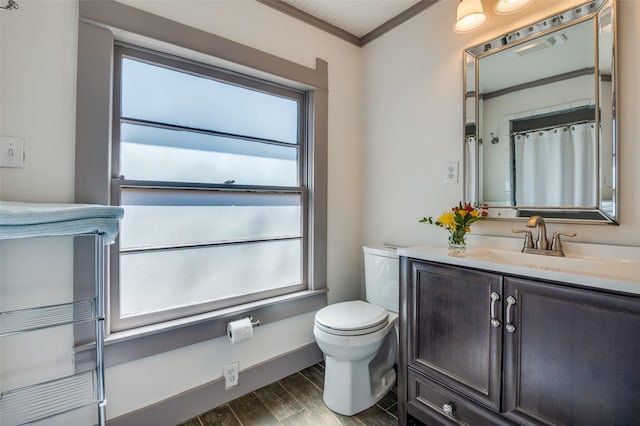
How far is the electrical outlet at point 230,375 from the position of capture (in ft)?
5.36

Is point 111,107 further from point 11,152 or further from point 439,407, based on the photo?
point 439,407

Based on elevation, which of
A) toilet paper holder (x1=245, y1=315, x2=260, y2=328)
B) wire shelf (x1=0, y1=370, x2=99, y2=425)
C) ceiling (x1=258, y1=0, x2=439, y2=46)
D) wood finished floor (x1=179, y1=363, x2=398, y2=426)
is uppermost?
ceiling (x1=258, y1=0, x2=439, y2=46)

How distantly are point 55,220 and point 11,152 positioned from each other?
0.47 m

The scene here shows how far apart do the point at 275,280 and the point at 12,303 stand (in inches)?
48.5

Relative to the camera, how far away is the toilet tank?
1.80 meters

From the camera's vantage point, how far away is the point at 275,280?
1956mm

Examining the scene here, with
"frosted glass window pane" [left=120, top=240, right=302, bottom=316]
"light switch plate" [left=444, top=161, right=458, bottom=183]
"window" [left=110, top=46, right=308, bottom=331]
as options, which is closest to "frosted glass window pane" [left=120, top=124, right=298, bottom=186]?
"window" [left=110, top=46, right=308, bottom=331]

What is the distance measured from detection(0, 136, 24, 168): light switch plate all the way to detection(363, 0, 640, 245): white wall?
1.93m

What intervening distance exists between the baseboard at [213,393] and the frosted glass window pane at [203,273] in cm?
46

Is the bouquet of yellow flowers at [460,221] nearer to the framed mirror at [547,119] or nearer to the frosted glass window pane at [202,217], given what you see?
the framed mirror at [547,119]

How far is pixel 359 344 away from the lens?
1.49 m

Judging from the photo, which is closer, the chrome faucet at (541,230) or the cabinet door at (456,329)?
the cabinet door at (456,329)

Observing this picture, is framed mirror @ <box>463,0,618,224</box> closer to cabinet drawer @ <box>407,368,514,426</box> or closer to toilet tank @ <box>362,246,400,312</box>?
toilet tank @ <box>362,246,400,312</box>

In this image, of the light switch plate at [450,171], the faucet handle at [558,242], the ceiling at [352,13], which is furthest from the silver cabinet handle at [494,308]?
the ceiling at [352,13]
